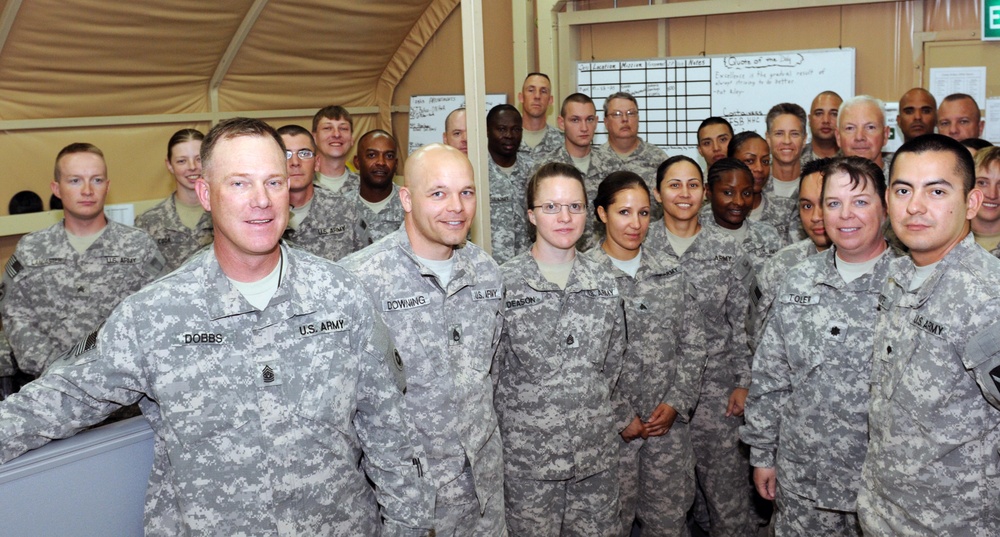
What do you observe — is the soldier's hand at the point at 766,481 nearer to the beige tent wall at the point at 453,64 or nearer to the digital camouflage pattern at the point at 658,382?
the digital camouflage pattern at the point at 658,382

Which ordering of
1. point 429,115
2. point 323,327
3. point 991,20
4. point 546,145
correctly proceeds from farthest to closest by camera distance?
point 429,115 → point 991,20 → point 546,145 → point 323,327

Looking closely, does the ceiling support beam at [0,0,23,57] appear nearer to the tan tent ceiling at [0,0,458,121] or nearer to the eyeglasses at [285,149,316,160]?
the tan tent ceiling at [0,0,458,121]

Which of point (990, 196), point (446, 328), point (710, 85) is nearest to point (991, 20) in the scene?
point (710, 85)

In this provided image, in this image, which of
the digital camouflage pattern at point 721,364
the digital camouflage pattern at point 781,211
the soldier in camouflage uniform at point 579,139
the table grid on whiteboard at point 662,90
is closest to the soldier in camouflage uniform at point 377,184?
the soldier in camouflage uniform at point 579,139

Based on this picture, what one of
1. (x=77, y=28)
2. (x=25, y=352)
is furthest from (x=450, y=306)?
(x=77, y=28)

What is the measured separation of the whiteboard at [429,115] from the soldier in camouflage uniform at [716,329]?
4.13 m

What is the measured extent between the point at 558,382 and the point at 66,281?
7.54 feet

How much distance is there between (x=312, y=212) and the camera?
13.8ft

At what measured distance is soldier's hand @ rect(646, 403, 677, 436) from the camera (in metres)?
3.43

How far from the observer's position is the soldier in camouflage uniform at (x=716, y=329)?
3.69 meters

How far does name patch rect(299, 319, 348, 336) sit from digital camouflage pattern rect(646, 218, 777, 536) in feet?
6.65

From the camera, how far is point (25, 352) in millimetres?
3691

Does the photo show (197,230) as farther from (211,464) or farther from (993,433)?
(993,433)

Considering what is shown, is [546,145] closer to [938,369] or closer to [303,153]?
[303,153]
